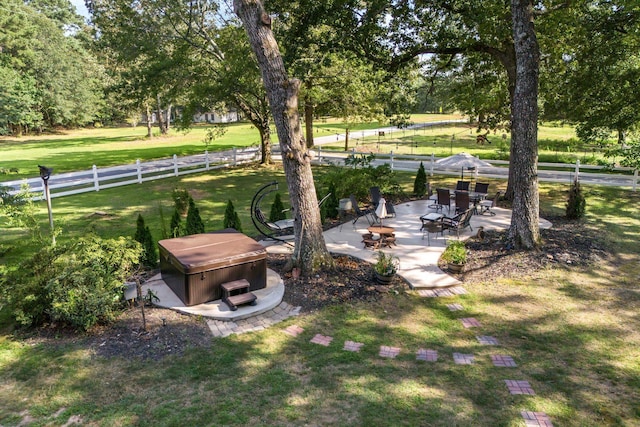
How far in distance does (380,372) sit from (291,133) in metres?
4.29

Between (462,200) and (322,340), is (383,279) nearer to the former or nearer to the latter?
(322,340)

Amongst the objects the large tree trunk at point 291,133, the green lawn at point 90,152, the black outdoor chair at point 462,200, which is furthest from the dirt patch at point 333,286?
the green lawn at point 90,152

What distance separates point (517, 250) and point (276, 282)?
5190 mm

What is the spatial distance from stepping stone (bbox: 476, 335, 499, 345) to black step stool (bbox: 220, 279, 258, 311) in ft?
11.0

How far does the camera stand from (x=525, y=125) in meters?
9.02

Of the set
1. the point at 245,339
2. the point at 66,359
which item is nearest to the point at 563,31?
the point at 245,339

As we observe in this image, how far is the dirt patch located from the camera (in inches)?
224

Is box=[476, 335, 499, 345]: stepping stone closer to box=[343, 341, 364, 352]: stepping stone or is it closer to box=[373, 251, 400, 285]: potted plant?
box=[343, 341, 364, 352]: stepping stone

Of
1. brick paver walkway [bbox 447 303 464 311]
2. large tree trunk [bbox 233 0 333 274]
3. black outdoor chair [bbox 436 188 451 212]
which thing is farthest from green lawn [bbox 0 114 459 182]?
brick paver walkway [bbox 447 303 464 311]

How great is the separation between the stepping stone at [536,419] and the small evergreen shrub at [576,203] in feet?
28.8

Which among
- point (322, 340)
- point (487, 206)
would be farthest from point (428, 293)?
point (487, 206)

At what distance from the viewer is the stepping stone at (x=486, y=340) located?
5809mm

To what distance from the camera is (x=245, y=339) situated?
19.3 ft

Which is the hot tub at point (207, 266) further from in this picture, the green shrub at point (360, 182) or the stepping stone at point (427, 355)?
the green shrub at point (360, 182)
